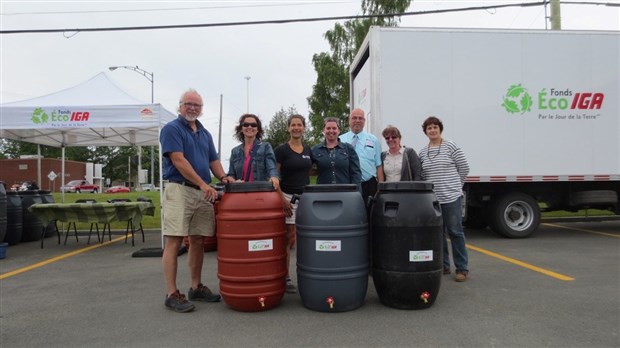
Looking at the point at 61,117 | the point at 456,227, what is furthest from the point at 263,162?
the point at 61,117

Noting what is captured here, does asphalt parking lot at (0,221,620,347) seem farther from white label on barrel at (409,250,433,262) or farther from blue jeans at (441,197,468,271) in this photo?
white label on barrel at (409,250,433,262)

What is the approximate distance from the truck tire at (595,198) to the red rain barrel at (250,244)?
642 cm

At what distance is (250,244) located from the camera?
3.50 metres

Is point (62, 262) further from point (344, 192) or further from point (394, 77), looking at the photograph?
point (394, 77)

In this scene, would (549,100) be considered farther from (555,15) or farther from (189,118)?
(189,118)

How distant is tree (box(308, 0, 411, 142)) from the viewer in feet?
76.5

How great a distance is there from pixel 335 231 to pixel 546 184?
5822 millimetres

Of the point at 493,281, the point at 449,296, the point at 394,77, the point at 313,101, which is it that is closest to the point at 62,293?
the point at 449,296

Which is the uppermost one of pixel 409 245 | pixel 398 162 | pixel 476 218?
pixel 398 162

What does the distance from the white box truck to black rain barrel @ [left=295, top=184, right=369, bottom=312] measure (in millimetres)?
3532

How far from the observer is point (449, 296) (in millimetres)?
4070

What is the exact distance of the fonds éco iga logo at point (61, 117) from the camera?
281 inches

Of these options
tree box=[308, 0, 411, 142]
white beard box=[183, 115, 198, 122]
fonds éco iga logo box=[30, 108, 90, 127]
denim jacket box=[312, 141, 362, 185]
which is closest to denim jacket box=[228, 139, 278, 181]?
denim jacket box=[312, 141, 362, 185]

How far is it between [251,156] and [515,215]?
544 cm
